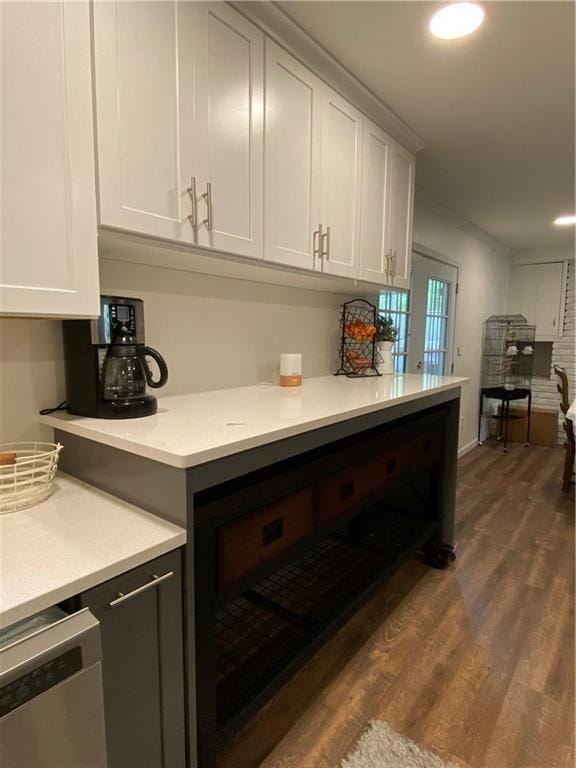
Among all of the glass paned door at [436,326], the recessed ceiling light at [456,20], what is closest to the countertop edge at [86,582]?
the recessed ceiling light at [456,20]

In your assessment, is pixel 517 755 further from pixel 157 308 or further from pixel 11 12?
pixel 11 12

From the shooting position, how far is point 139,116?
114 cm

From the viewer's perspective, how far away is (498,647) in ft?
5.96

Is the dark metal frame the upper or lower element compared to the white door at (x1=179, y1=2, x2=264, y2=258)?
lower

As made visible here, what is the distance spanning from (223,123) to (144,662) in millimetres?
1508

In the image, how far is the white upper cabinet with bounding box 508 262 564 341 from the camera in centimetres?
530

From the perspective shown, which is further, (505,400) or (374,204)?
(505,400)

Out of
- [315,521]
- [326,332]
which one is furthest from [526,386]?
[315,521]

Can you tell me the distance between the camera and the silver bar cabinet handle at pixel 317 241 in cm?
179

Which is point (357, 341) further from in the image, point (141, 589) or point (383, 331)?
point (141, 589)

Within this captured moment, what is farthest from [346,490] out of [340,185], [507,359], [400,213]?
[507,359]

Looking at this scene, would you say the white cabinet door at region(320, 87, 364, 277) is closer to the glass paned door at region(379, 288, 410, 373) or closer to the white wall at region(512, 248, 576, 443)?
the glass paned door at region(379, 288, 410, 373)

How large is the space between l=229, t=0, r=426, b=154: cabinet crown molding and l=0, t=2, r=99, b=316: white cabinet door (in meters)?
0.65

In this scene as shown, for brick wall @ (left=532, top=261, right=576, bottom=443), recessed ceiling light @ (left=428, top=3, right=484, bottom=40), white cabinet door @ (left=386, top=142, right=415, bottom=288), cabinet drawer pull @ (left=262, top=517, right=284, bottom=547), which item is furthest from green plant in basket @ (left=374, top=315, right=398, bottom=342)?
brick wall @ (left=532, top=261, right=576, bottom=443)
